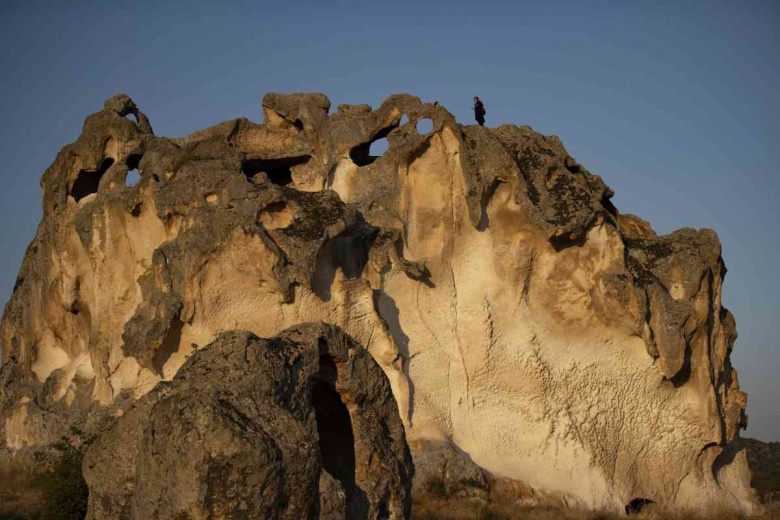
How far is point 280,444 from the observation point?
8867 mm

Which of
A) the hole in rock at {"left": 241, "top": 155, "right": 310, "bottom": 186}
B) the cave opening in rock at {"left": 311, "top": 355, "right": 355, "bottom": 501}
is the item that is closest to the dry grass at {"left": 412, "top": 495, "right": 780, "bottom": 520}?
the cave opening in rock at {"left": 311, "top": 355, "right": 355, "bottom": 501}

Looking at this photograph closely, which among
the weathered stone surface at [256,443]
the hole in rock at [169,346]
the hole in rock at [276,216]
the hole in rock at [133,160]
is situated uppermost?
the hole in rock at [133,160]

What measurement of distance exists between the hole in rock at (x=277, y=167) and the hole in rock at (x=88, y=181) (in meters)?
2.89

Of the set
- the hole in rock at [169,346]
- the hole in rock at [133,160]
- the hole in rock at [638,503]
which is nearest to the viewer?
the hole in rock at [169,346]

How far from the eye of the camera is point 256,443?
8.55 meters

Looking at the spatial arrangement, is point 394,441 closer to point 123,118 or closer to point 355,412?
point 355,412

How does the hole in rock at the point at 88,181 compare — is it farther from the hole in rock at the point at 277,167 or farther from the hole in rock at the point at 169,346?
the hole in rock at the point at 169,346

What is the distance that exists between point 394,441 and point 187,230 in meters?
9.07

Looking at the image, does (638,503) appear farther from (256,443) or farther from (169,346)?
(256,443)

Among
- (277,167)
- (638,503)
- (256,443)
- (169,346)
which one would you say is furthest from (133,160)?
(256,443)

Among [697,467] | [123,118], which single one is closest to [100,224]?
[123,118]

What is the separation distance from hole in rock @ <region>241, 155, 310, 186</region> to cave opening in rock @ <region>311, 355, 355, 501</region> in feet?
37.9

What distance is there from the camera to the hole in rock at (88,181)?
23219 millimetres

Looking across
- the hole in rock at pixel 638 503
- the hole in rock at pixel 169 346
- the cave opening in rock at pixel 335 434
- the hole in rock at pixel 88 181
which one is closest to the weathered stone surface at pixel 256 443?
the cave opening in rock at pixel 335 434
